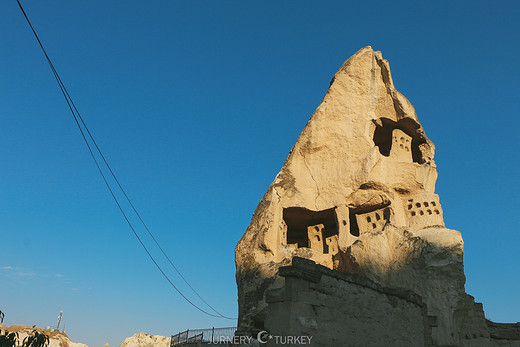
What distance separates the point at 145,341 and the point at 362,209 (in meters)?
24.1

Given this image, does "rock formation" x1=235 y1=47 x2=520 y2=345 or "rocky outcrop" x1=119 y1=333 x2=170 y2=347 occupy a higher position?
"rock formation" x1=235 y1=47 x2=520 y2=345

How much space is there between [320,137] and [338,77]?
3453 mm

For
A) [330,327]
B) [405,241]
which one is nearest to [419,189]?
[405,241]

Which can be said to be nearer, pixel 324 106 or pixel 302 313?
pixel 302 313

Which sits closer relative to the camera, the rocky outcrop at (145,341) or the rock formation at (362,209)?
the rock formation at (362,209)

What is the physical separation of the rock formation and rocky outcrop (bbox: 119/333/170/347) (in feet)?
60.7

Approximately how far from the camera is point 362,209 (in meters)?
22.1

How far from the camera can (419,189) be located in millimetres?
20828

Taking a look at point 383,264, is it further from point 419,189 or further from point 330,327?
point 330,327

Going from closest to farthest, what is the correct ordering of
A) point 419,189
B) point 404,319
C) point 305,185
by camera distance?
point 404,319
point 419,189
point 305,185

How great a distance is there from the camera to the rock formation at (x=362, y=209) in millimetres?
17484

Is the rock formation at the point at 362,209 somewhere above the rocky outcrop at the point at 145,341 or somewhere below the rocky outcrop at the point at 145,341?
above

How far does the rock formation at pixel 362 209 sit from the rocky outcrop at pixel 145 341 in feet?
60.7

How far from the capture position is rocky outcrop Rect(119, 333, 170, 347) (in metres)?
36.1
